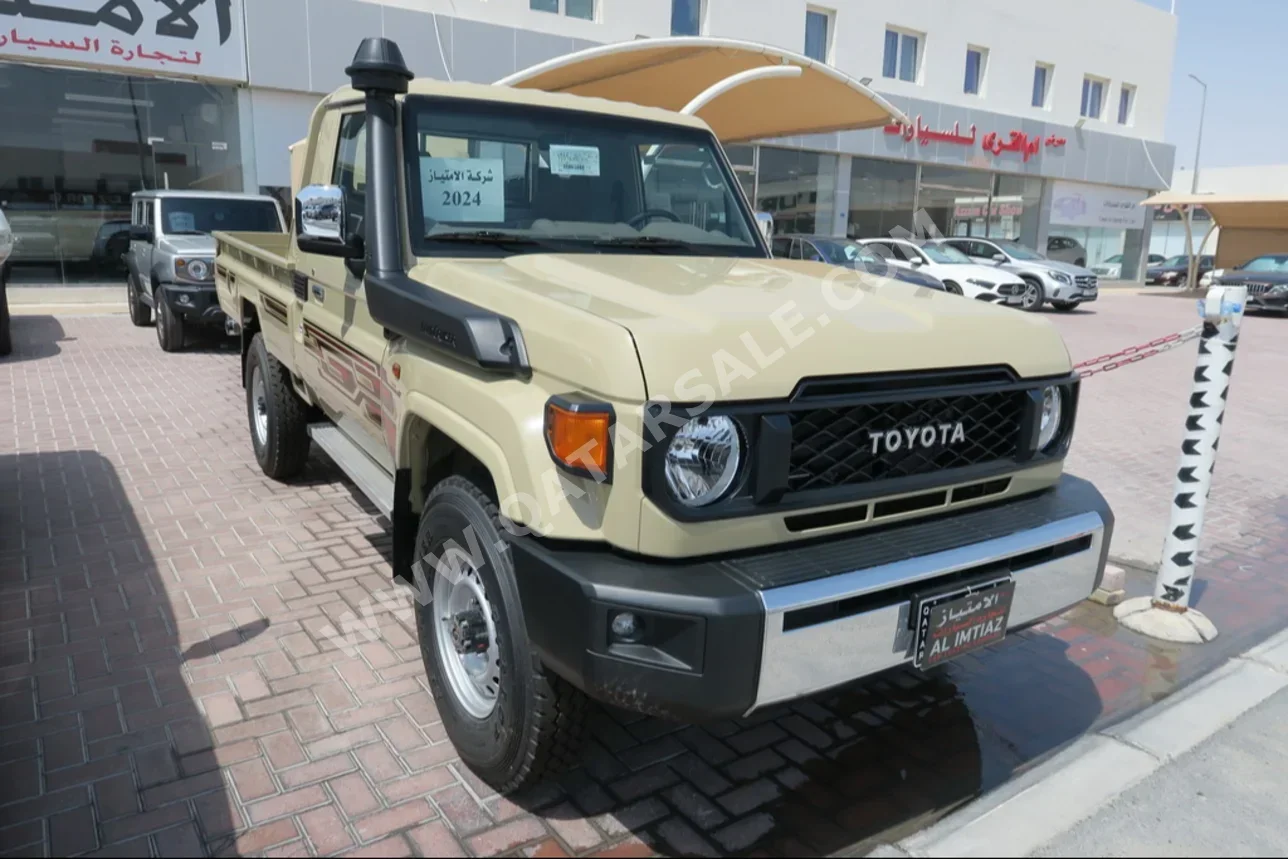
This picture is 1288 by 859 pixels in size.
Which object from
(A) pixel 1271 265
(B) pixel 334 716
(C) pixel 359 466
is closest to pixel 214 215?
(C) pixel 359 466

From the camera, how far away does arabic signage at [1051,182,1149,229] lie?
1198 inches

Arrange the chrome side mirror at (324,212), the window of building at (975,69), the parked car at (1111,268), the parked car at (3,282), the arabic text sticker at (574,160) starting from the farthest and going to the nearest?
1. the parked car at (1111,268)
2. the window of building at (975,69)
3. the parked car at (3,282)
4. the arabic text sticker at (574,160)
5. the chrome side mirror at (324,212)

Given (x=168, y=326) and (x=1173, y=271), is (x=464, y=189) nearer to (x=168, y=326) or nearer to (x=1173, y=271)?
(x=168, y=326)

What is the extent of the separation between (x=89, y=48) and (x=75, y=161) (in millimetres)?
2005

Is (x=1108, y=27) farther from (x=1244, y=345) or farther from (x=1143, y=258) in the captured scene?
(x=1244, y=345)

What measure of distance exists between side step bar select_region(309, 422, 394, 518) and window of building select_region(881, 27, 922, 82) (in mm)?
23578

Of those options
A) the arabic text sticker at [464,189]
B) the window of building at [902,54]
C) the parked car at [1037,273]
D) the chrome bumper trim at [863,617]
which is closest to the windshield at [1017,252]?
the parked car at [1037,273]

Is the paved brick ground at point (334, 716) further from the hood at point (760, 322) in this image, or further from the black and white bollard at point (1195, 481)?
the hood at point (760, 322)

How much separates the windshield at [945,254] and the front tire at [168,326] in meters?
14.3

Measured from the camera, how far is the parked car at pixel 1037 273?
62.8 feet

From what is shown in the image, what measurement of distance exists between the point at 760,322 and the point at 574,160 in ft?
5.31

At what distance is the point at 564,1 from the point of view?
59.9 feet

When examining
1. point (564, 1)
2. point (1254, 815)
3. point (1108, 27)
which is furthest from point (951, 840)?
point (1108, 27)

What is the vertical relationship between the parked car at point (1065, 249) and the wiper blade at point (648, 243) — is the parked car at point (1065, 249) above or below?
below
